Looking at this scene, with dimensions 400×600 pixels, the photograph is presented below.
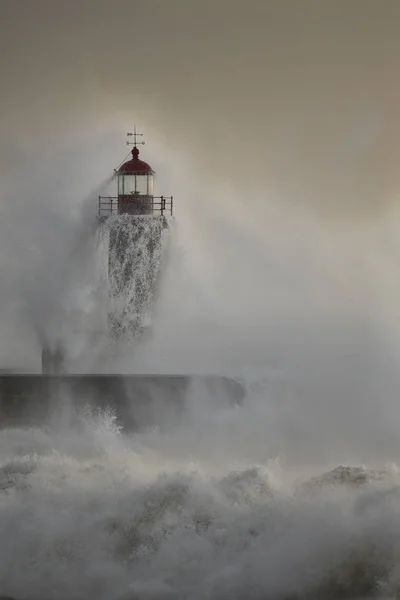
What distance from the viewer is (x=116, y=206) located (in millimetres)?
19109

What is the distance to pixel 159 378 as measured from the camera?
1702cm

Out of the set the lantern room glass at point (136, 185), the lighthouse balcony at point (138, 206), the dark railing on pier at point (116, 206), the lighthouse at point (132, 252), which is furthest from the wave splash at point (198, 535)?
the lantern room glass at point (136, 185)

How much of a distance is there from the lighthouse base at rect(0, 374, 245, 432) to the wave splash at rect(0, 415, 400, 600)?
3.67m

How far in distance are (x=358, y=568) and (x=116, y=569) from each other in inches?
84.9

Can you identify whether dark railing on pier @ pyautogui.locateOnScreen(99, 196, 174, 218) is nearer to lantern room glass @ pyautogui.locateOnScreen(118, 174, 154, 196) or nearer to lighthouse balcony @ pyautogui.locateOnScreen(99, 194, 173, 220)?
A: lighthouse balcony @ pyautogui.locateOnScreen(99, 194, 173, 220)

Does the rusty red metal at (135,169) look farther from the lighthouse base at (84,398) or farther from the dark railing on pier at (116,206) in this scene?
the lighthouse base at (84,398)

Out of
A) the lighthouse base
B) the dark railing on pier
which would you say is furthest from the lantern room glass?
the lighthouse base

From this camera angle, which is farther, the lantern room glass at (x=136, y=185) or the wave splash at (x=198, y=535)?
the lantern room glass at (x=136, y=185)

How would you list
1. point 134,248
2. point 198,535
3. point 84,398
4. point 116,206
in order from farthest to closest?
point 116,206 < point 134,248 < point 84,398 < point 198,535

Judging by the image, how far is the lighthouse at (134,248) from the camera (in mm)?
18766

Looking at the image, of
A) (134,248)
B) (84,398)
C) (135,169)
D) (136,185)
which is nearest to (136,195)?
(136,185)

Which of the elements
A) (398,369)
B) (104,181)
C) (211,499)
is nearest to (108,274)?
(104,181)

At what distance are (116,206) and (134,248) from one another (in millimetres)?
821

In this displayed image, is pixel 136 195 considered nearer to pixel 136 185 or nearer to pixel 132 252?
pixel 136 185
